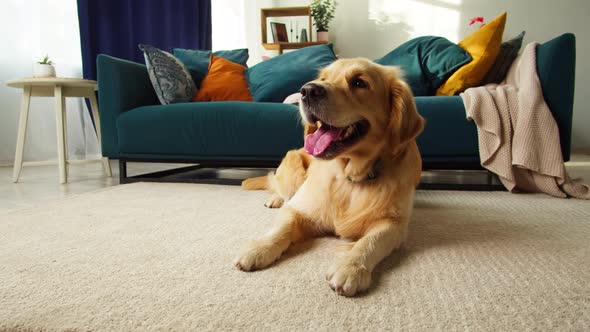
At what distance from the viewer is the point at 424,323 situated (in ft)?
2.30

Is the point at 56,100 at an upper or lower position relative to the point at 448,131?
upper

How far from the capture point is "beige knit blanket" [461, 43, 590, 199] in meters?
2.01

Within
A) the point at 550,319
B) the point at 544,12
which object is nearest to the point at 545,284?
the point at 550,319

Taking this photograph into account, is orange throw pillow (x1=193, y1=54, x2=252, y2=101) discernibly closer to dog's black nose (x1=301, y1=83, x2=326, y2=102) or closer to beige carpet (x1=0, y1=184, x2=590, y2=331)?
beige carpet (x1=0, y1=184, x2=590, y2=331)

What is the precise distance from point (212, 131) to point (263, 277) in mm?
1632

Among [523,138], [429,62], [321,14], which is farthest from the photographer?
[321,14]

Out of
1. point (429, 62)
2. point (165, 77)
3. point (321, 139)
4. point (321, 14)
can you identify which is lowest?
point (321, 139)

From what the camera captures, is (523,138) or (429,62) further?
(429,62)

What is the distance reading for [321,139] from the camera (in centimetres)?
118

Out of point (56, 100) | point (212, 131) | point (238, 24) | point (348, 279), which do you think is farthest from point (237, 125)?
point (238, 24)

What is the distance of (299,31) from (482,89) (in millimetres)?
3876

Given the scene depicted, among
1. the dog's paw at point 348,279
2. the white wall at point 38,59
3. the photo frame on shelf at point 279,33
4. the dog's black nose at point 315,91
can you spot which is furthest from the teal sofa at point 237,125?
the photo frame on shelf at point 279,33

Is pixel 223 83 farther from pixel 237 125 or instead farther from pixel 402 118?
pixel 402 118

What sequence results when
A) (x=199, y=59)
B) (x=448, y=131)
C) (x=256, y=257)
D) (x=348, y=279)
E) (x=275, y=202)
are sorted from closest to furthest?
(x=348, y=279)
(x=256, y=257)
(x=275, y=202)
(x=448, y=131)
(x=199, y=59)
